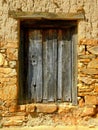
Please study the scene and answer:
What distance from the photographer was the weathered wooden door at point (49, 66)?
6.69 meters

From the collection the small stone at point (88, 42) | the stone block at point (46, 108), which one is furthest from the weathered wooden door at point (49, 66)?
the small stone at point (88, 42)

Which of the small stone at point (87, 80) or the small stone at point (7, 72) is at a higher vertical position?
the small stone at point (7, 72)

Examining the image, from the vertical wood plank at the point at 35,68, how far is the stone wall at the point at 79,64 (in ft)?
0.84

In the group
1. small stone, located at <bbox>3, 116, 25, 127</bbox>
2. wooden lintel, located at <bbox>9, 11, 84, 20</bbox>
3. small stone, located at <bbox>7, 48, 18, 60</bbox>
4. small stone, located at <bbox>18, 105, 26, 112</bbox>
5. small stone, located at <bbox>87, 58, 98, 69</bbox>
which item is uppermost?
wooden lintel, located at <bbox>9, 11, 84, 20</bbox>

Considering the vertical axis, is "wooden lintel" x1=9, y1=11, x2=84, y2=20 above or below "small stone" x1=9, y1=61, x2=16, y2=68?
above

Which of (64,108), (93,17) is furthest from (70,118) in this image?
(93,17)

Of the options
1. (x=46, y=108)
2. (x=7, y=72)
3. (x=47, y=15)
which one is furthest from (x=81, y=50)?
(x=7, y=72)

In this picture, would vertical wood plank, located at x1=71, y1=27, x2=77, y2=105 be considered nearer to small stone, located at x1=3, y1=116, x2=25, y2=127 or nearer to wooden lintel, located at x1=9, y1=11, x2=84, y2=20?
wooden lintel, located at x1=9, y1=11, x2=84, y2=20

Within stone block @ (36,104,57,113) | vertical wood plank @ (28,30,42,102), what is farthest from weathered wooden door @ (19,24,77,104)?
stone block @ (36,104,57,113)

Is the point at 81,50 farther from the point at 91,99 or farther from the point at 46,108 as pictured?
the point at 46,108

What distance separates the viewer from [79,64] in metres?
6.48

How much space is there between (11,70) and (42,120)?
92cm

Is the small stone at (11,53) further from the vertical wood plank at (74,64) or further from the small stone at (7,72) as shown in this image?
the vertical wood plank at (74,64)

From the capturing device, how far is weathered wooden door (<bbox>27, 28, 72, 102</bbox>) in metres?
6.69
